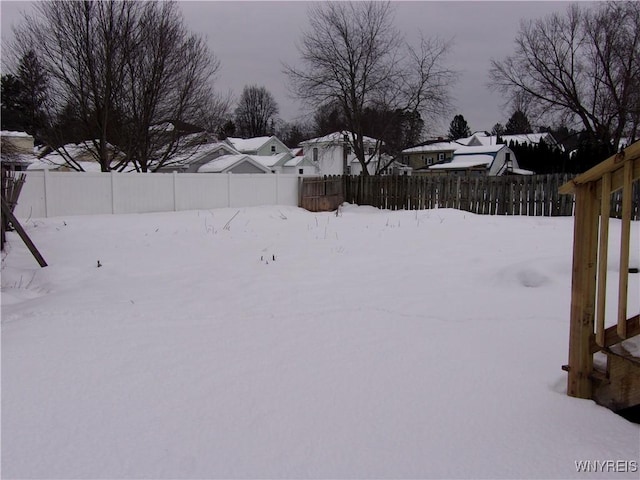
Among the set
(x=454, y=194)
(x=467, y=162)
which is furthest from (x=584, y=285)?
(x=467, y=162)

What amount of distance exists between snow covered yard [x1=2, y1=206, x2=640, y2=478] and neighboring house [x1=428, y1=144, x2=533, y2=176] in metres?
35.2

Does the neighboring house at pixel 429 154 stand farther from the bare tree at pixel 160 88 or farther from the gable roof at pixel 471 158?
the bare tree at pixel 160 88

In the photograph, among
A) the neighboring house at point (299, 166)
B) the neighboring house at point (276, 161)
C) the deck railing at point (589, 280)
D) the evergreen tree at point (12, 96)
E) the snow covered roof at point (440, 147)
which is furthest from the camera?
the snow covered roof at point (440, 147)

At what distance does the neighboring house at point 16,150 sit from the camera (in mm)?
16587

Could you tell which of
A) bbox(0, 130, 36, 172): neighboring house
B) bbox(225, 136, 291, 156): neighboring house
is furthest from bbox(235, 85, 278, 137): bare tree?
bbox(0, 130, 36, 172): neighboring house

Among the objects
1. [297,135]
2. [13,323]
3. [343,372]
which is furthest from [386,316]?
[297,135]

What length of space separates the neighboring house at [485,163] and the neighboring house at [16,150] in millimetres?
29781

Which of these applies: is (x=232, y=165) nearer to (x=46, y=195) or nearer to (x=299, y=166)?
(x=299, y=166)

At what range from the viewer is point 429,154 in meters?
55.9

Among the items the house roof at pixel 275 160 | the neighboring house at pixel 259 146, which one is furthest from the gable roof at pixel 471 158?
the neighboring house at pixel 259 146

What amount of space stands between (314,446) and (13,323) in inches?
144

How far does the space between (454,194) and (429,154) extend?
4188 cm

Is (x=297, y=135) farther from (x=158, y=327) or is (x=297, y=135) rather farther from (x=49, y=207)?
(x=158, y=327)

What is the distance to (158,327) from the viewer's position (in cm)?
452
